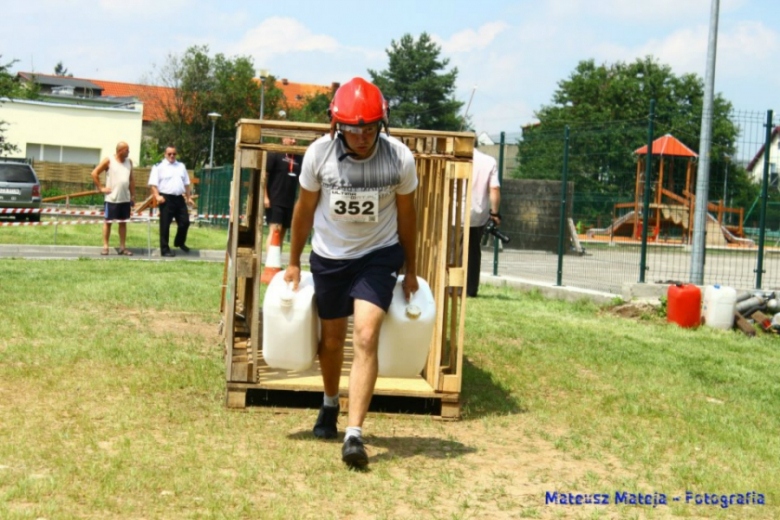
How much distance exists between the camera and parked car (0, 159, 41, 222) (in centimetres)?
2923

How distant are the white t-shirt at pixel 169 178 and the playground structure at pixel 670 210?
745 cm

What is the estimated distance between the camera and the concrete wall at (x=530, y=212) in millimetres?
16609

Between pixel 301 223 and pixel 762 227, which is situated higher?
pixel 762 227

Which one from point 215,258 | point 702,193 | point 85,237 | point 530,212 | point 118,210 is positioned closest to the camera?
point 702,193

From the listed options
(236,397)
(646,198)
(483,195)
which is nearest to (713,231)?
(646,198)

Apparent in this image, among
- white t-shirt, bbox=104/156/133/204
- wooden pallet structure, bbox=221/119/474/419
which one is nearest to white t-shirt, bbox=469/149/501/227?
wooden pallet structure, bbox=221/119/474/419

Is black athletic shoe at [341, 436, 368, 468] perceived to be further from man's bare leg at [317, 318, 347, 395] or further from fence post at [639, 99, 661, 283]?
fence post at [639, 99, 661, 283]

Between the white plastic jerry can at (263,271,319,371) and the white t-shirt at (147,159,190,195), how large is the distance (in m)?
12.9

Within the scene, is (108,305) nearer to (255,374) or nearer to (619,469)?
(255,374)

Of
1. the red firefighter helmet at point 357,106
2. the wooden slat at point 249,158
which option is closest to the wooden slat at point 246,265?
the wooden slat at point 249,158

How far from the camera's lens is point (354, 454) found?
16.9 ft

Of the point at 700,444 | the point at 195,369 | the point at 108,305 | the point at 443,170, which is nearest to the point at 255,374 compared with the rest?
the point at 195,369

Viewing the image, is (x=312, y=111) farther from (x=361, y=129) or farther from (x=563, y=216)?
(x=361, y=129)

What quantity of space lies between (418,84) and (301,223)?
79.5 meters
